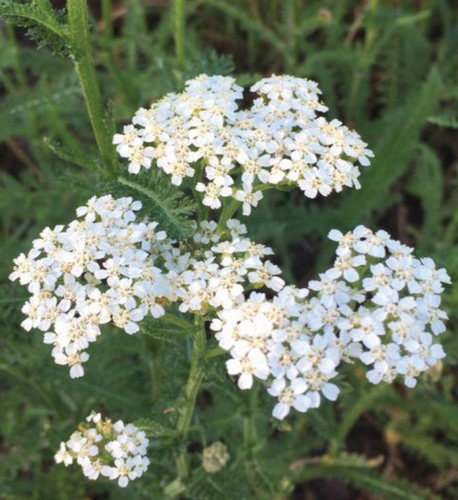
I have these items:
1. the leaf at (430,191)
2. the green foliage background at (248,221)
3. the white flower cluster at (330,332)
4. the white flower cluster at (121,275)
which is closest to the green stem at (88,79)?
the green foliage background at (248,221)

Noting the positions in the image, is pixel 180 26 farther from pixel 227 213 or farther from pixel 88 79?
pixel 227 213

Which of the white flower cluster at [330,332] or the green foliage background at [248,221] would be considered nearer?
the white flower cluster at [330,332]

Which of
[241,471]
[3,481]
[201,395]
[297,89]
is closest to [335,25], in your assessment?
[297,89]

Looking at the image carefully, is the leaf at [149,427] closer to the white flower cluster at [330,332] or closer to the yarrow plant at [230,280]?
the yarrow plant at [230,280]

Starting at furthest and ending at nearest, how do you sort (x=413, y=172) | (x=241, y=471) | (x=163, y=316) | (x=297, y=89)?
(x=413, y=172), (x=241, y=471), (x=297, y=89), (x=163, y=316)

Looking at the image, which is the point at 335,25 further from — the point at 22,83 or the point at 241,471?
the point at 241,471

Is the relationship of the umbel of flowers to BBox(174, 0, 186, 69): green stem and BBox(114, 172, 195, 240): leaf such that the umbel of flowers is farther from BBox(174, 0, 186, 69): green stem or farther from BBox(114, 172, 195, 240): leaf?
BBox(174, 0, 186, 69): green stem

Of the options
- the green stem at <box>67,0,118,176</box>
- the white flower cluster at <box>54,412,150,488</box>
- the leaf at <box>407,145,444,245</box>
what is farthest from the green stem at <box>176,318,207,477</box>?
the leaf at <box>407,145,444,245</box>
